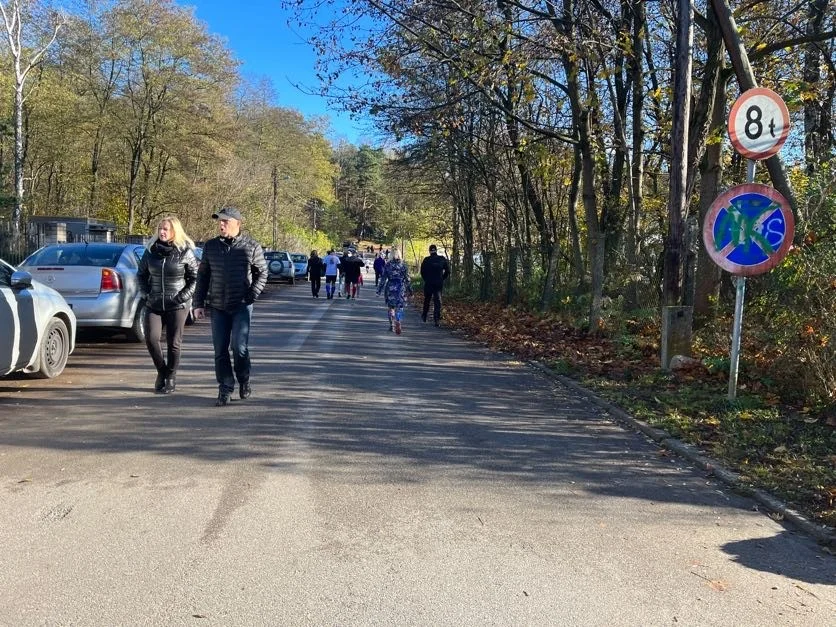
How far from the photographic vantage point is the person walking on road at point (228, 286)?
6.79 meters

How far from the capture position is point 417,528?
4062 mm

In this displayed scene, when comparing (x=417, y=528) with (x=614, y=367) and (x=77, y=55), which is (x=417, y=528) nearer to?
(x=614, y=367)

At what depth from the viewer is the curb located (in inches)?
167

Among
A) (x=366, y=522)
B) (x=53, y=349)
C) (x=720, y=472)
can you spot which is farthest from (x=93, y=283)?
(x=720, y=472)

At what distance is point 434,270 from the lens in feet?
50.0

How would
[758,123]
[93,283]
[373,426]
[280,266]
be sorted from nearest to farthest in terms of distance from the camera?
[373,426] → [758,123] → [93,283] → [280,266]

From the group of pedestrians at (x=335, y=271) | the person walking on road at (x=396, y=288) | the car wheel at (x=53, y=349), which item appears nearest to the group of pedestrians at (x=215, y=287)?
the car wheel at (x=53, y=349)

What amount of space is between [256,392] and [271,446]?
215 centimetres

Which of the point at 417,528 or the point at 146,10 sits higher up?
the point at 146,10

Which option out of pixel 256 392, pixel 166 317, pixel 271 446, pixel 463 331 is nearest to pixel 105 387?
pixel 166 317

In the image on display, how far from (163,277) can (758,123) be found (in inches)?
235

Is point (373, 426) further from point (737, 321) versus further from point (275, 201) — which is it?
point (275, 201)

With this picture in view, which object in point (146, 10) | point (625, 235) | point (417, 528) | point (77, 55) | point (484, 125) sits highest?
point (146, 10)

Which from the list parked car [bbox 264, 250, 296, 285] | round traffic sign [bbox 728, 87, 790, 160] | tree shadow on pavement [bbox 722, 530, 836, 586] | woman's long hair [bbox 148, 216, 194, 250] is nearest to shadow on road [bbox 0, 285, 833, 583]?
tree shadow on pavement [bbox 722, 530, 836, 586]
